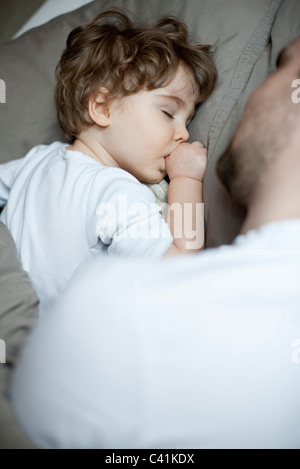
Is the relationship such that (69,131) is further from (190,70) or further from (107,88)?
(190,70)

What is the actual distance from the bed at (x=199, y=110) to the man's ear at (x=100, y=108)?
6.2 inches

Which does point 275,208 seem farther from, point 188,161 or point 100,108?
point 100,108

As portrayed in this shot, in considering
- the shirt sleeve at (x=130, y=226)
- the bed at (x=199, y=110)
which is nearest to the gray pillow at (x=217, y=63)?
the bed at (x=199, y=110)

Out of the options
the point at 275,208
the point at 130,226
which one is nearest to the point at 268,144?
the point at 275,208

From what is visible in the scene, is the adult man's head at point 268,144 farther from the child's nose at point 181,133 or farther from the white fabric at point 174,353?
the child's nose at point 181,133

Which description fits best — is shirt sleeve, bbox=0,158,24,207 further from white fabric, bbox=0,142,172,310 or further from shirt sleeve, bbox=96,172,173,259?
shirt sleeve, bbox=96,172,173,259

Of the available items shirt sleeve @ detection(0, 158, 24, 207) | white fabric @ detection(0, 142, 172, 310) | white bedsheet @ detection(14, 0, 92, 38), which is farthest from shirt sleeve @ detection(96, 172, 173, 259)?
white bedsheet @ detection(14, 0, 92, 38)

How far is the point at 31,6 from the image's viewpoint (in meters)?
2.16

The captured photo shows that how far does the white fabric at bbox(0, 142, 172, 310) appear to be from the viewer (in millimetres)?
925

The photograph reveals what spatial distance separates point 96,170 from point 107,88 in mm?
229

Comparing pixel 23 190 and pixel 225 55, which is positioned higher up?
pixel 225 55

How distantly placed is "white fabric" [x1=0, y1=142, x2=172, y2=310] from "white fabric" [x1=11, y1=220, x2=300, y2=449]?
1.08ft

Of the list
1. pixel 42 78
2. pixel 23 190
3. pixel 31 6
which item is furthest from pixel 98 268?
pixel 31 6
